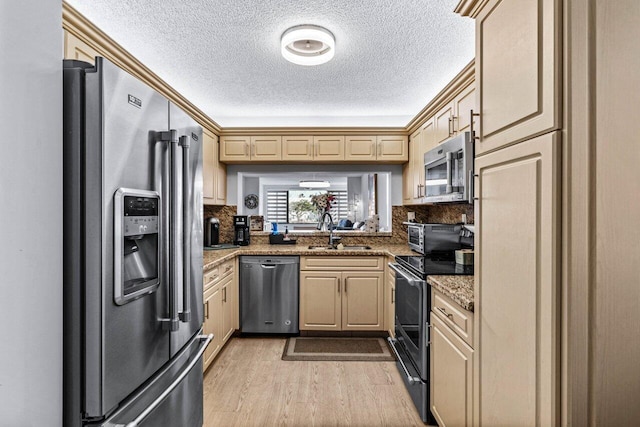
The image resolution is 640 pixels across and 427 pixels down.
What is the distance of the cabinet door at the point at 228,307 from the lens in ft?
10.5

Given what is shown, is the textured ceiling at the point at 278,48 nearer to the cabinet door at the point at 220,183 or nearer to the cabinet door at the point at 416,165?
the cabinet door at the point at 416,165

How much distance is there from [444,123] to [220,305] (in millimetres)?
2451

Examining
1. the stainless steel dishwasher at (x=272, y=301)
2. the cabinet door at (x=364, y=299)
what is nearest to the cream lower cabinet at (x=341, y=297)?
the cabinet door at (x=364, y=299)

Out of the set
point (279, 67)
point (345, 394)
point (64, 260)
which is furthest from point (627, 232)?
point (279, 67)

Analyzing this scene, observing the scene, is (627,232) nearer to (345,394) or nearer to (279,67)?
(345,394)

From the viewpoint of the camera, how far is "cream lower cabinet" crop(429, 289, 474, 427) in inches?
62.0

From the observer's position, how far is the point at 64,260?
41.0 inches

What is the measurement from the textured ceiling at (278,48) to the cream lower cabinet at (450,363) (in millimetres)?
1614

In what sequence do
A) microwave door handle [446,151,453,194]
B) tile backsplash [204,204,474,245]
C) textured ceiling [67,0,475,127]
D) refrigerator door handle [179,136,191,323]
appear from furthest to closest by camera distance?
tile backsplash [204,204,474,245] < microwave door handle [446,151,453,194] < textured ceiling [67,0,475,127] < refrigerator door handle [179,136,191,323]

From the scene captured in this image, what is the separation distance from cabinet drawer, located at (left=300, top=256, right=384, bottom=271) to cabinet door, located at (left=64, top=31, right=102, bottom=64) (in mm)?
2430

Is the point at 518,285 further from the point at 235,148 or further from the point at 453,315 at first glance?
the point at 235,148

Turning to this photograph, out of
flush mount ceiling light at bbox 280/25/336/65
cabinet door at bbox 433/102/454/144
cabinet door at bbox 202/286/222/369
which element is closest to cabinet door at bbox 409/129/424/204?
cabinet door at bbox 433/102/454/144

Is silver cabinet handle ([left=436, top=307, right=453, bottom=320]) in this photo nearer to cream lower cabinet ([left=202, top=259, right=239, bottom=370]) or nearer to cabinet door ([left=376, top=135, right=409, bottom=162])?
cream lower cabinet ([left=202, top=259, right=239, bottom=370])

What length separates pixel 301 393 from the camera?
247cm
